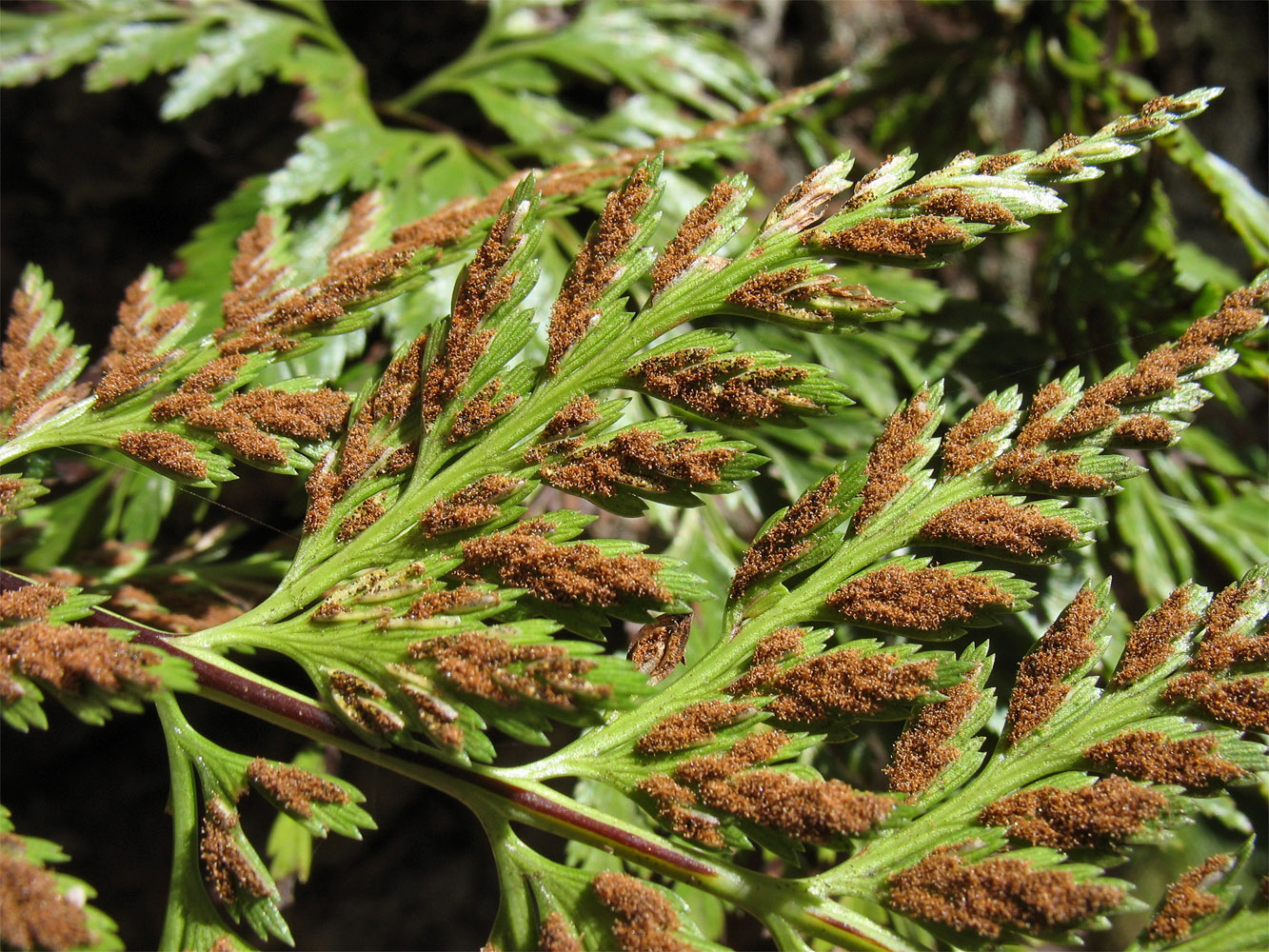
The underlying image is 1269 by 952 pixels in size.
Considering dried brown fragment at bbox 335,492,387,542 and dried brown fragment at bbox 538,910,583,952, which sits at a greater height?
dried brown fragment at bbox 335,492,387,542

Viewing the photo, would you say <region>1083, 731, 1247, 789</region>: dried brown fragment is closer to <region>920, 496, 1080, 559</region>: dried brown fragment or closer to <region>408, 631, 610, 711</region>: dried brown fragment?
<region>920, 496, 1080, 559</region>: dried brown fragment

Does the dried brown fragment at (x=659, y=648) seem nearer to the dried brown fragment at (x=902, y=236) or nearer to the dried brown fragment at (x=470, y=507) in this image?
the dried brown fragment at (x=470, y=507)

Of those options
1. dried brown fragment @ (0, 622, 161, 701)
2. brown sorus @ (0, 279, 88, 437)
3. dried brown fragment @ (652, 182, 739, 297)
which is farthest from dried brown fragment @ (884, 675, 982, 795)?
brown sorus @ (0, 279, 88, 437)

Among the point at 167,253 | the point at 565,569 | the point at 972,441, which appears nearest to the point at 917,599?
the point at 972,441

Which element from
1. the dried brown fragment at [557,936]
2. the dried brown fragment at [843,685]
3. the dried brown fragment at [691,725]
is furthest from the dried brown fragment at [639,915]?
the dried brown fragment at [843,685]

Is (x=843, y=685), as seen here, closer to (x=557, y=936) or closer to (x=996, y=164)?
(x=557, y=936)

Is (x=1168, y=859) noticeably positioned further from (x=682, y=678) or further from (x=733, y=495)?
(x=682, y=678)
